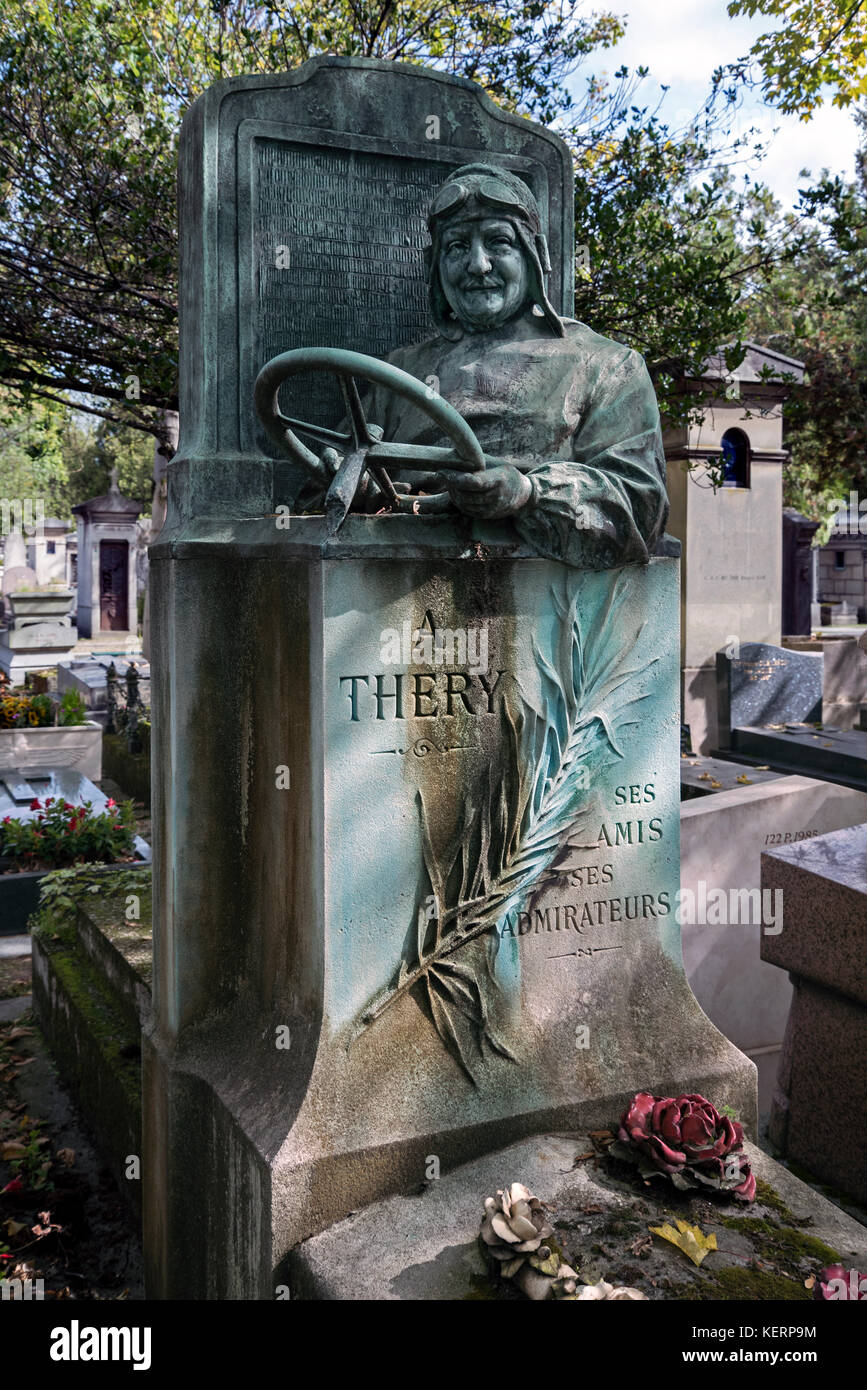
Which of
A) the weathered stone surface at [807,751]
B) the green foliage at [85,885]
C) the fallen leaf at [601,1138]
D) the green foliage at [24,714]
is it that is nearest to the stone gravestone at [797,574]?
the weathered stone surface at [807,751]

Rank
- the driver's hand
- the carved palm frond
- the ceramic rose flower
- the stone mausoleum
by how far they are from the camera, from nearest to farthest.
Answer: the ceramic rose flower
the driver's hand
the carved palm frond
the stone mausoleum

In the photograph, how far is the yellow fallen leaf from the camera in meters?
2.67

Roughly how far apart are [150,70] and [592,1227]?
781cm

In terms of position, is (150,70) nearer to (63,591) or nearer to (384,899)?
(384,899)

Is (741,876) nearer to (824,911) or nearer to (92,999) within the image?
(824,911)

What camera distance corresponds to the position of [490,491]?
2.95 m

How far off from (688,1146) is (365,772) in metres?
1.31

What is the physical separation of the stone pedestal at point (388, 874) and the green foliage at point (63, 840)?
14.6ft

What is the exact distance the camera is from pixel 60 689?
55.3 feet

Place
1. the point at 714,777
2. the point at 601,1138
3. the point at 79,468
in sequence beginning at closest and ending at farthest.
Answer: the point at 601,1138
the point at 714,777
the point at 79,468

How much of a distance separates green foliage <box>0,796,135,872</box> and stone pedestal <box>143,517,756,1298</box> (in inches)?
175

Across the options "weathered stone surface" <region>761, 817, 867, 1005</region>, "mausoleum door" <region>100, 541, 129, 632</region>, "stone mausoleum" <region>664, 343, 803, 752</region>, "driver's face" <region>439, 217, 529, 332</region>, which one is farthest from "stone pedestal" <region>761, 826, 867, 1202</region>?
"mausoleum door" <region>100, 541, 129, 632</region>

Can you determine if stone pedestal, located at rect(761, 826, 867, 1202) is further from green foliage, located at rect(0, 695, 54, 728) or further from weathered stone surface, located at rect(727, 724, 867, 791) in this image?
green foliage, located at rect(0, 695, 54, 728)

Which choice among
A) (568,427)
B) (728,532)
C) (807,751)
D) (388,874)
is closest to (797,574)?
(728,532)
